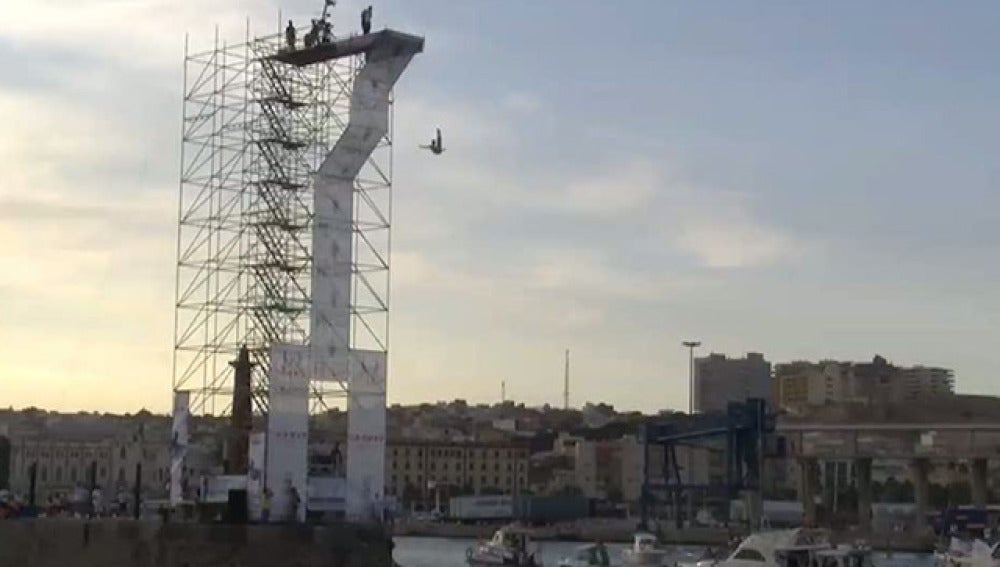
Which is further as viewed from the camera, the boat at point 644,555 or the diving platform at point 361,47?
the boat at point 644,555

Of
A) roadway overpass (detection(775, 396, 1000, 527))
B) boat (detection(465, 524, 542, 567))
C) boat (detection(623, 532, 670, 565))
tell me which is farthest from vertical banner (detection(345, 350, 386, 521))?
roadway overpass (detection(775, 396, 1000, 527))

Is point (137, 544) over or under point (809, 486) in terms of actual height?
under

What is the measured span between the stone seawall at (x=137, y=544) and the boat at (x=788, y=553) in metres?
14.4

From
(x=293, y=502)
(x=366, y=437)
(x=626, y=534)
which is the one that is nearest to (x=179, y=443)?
(x=293, y=502)

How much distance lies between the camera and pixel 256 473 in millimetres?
62281

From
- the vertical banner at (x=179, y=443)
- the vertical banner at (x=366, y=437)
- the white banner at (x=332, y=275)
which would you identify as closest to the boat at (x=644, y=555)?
the vertical banner at (x=366, y=437)

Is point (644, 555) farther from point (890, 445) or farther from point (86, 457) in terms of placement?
point (86, 457)

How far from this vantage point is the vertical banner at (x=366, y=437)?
64.5 metres

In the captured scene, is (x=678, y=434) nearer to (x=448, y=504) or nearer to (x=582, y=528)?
(x=582, y=528)

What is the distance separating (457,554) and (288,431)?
216ft

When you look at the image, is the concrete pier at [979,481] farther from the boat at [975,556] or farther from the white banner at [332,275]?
the white banner at [332,275]

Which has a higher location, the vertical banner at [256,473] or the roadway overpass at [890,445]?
the roadway overpass at [890,445]

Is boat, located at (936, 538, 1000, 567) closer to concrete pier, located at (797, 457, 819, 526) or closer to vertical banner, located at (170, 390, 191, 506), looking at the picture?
vertical banner, located at (170, 390, 191, 506)

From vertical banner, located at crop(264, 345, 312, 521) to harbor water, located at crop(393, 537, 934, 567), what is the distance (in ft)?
97.9
